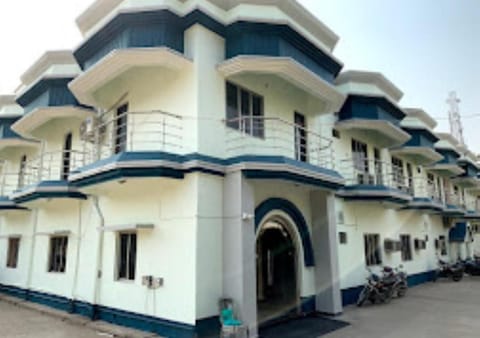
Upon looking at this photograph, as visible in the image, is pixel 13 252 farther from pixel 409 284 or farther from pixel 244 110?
pixel 409 284

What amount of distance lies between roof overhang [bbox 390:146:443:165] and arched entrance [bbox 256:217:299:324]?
25.4 ft

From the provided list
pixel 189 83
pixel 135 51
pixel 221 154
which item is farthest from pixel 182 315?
pixel 135 51

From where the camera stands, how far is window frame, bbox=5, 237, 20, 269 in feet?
42.9

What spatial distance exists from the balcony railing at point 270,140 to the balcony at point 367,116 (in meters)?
1.90

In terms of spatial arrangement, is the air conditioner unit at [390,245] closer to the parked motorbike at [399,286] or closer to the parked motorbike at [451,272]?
the parked motorbike at [399,286]

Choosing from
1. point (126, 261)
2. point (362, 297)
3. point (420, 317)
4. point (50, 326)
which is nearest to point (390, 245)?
point (362, 297)

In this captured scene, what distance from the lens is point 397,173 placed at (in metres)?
14.4

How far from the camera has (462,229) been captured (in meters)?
21.7

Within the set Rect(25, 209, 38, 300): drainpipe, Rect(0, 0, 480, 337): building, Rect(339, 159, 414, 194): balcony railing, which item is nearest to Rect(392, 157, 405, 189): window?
Rect(339, 159, 414, 194): balcony railing

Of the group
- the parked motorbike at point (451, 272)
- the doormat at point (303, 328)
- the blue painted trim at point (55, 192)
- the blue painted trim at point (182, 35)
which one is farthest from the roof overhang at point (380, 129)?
the blue painted trim at point (55, 192)

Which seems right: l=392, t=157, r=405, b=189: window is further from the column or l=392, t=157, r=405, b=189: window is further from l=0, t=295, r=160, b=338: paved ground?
l=0, t=295, r=160, b=338: paved ground

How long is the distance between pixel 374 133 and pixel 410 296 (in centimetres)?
616

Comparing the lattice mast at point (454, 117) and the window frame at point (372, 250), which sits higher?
the lattice mast at point (454, 117)

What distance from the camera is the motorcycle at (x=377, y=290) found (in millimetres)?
10602
